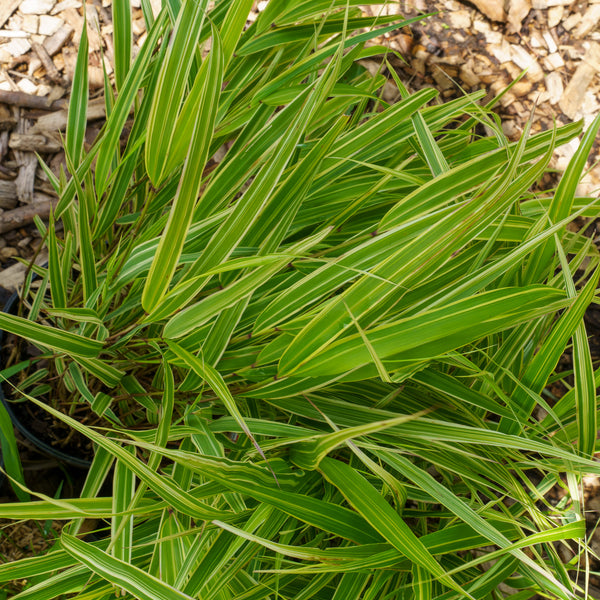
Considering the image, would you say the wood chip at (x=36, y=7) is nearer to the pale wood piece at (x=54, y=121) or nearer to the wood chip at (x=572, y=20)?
the pale wood piece at (x=54, y=121)

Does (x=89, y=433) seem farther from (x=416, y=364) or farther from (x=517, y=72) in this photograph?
(x=517, y=72)

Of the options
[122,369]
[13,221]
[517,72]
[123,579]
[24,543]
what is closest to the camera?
[123,579]

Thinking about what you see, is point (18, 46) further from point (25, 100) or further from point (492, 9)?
point (492, 9)

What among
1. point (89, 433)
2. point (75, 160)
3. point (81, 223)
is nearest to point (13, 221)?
point (75, 160)

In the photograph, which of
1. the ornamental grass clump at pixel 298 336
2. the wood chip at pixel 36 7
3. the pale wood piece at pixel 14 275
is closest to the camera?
the ornamental grass clump at pixel 298 336

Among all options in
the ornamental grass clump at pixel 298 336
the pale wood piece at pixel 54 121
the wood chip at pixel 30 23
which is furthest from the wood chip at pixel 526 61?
the wood chip at pixel 30 23


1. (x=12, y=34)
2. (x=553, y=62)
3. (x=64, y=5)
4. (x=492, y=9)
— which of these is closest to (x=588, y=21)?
(x=553, y=62)

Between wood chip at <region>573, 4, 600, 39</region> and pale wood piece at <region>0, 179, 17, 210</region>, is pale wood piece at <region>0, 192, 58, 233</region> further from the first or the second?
wood chip at <region>573, 4, 600, 39</region>
